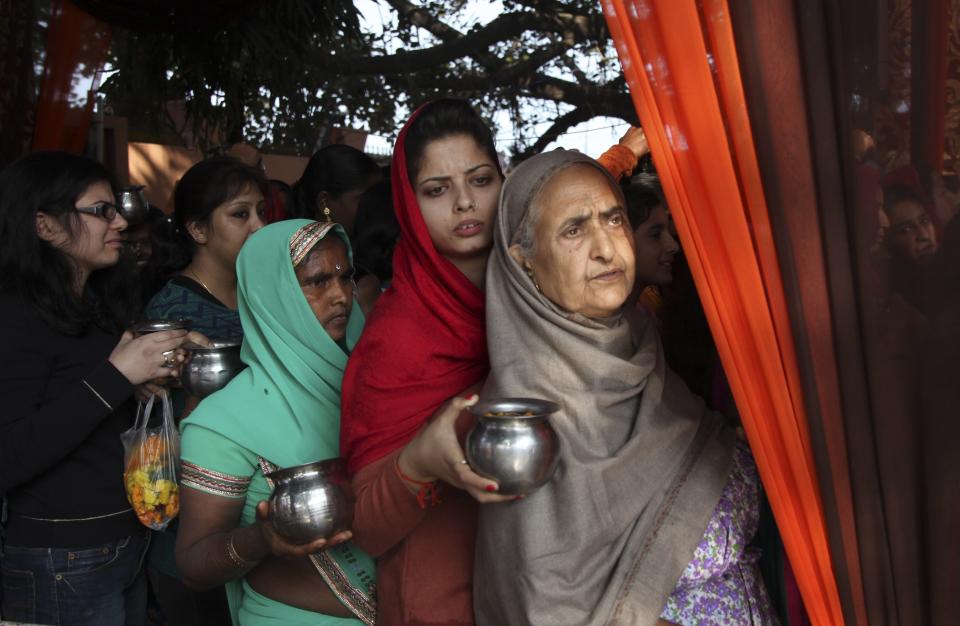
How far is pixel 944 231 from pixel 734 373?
0.40 meters

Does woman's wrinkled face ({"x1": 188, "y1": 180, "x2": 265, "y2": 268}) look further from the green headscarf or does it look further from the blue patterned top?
the green headscarf

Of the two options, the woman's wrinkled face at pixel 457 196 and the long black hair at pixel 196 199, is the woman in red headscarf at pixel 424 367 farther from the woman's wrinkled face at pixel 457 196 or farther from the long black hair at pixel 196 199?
the long black hair at pixel 196 199

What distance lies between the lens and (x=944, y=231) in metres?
1.28

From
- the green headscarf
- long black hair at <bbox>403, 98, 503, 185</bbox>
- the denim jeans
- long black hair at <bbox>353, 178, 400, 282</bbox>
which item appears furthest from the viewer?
long black hair at <bbox>353, 178, 400, 282</bbox>

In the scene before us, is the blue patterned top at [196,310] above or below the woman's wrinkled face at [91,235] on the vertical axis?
below

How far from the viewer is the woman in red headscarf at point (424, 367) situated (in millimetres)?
1938

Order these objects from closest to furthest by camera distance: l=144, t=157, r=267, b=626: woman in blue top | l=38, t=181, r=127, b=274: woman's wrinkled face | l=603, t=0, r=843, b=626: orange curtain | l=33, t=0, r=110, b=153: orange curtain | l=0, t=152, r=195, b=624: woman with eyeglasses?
l=603, t=0, r=843, b=626: orange curtain
l=0, t=152, r=195, b=624: woman with eyeglasses
l=38, t=181, r=127, b=274: woman's wrinkled face
l=144, t=157, r=267, b=626: woman in blue top
l=33, t=0, r=110, b=153: orange curtain

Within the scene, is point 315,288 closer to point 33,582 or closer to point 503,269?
point 503,269

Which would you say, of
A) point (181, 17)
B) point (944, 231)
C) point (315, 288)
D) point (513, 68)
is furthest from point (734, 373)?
point (513, 68)

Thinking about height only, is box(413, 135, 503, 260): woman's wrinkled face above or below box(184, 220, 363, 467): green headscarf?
above

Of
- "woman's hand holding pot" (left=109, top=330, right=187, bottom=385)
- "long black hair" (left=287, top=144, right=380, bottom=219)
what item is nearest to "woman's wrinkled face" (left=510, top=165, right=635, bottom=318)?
"woman's hand holding pot" (left=109, top=330, right=187, bottom=385)

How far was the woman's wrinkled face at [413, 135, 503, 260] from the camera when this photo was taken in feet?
7.15

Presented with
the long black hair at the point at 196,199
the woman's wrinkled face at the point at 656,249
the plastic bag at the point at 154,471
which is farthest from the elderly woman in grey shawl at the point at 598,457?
the long black hair at the point at 196,199

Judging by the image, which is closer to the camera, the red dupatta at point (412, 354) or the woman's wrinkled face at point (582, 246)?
the woman's wrinkled face at point (582, 246)
